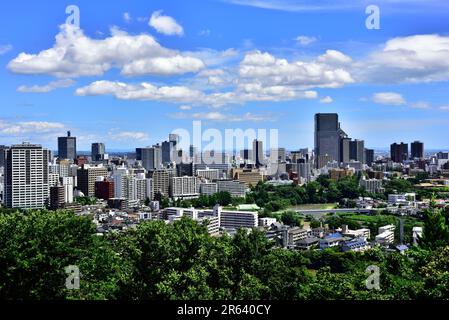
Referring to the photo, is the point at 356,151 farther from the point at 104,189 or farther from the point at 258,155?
the point at 104,189

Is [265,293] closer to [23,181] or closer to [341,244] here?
[341,244]

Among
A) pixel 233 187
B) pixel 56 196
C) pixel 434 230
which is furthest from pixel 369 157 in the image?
pixel 434 230

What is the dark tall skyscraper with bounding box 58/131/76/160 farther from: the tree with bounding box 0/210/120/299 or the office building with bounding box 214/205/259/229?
the tree with bounding box 0/210/120/299

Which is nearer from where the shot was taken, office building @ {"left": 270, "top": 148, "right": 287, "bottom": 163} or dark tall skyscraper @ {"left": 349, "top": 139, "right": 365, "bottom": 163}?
office building @ {"left": 270, "top": 148, "right": 287, "bottom": 163}

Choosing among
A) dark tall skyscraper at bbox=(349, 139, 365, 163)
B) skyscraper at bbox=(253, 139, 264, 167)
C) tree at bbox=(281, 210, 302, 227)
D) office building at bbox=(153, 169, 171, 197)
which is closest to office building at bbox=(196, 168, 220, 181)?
skyscraper at bbox=(253, 139, 264, 167)

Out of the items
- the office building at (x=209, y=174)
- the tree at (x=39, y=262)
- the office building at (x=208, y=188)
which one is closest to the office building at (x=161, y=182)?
the office building at (x=208, y=188)

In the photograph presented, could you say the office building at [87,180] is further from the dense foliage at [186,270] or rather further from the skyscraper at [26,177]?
the dense foliage at [186,270]
